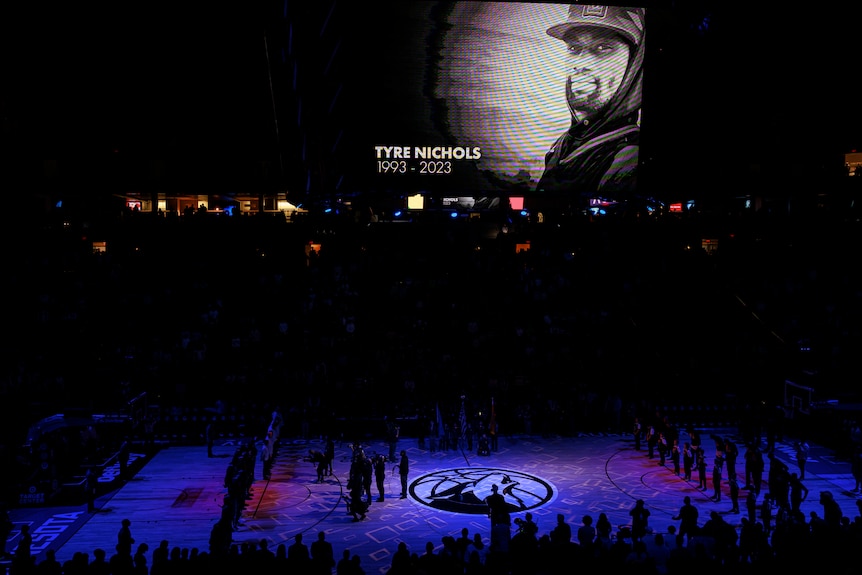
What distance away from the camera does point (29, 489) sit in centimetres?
1916

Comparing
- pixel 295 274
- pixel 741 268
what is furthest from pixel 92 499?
pixel 741 268

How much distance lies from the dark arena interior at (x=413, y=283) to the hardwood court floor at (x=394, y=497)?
13 centimetres

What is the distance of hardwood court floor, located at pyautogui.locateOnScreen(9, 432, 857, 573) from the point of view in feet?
55.8

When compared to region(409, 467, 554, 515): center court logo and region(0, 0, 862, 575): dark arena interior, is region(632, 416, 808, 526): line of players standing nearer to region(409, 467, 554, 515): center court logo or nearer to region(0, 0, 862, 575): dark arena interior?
region(0, 0, 862, 575): dark arena interior

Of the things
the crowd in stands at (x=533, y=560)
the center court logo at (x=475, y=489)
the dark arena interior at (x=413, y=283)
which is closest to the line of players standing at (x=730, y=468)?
the dark arena interior at (x=413, y=283)

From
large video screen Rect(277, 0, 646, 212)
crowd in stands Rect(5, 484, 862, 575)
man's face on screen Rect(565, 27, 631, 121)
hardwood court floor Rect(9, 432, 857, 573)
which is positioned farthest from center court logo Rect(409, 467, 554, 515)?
man's face on screen Rect(565, 27, 631, 121)

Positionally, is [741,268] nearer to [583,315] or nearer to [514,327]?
[583,315]

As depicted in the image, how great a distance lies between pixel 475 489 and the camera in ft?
67.3

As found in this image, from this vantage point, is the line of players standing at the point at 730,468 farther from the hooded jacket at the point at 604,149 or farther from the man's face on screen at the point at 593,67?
the man's face on screen at the point at 593,67

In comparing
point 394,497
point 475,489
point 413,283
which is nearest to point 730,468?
point 475,489

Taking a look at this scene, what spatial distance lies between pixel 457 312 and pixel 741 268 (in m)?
14.1

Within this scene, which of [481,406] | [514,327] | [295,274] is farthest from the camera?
[295,274]

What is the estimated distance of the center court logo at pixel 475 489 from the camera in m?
19.2

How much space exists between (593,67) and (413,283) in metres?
11.8
